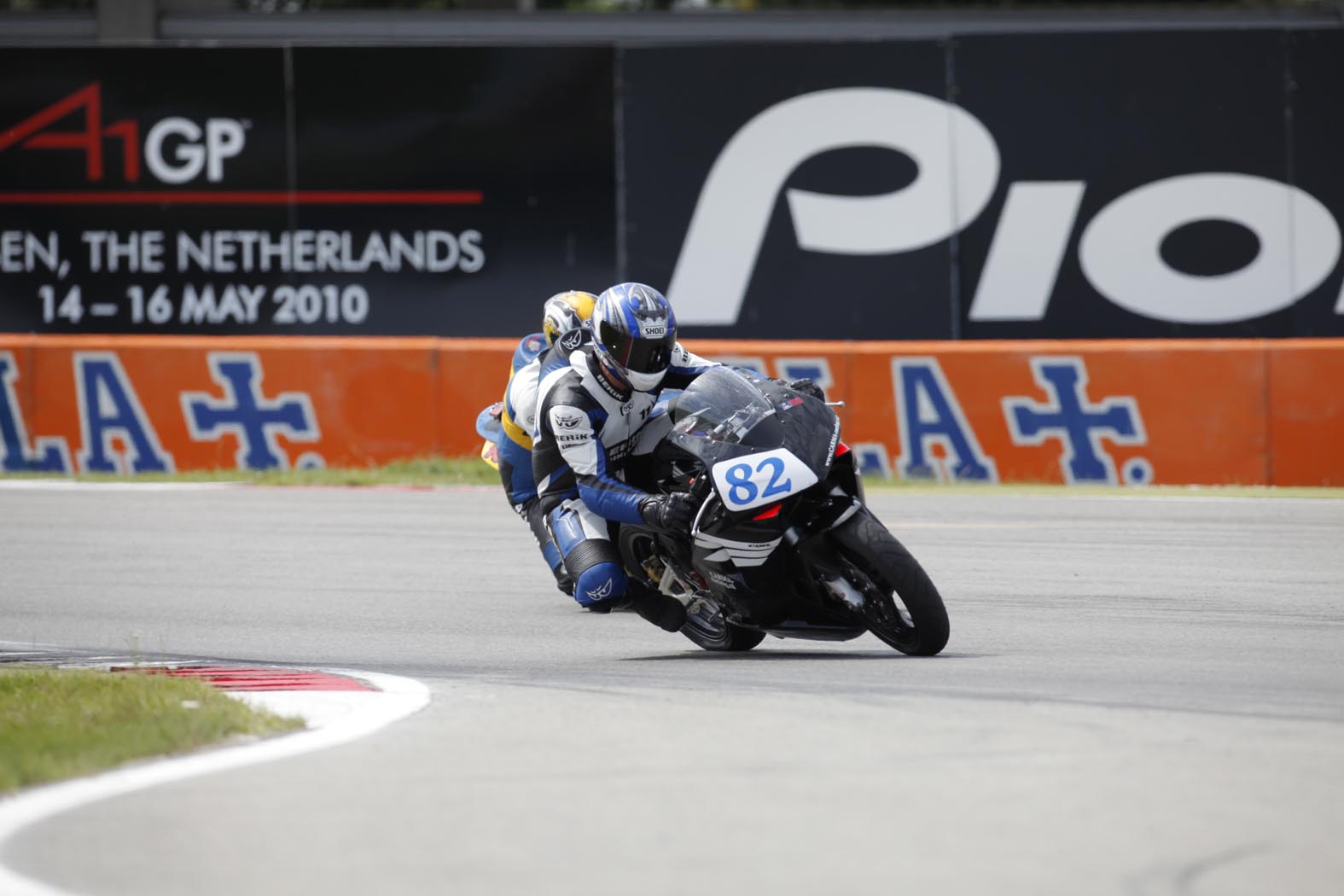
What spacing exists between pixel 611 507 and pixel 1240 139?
12.0 meters

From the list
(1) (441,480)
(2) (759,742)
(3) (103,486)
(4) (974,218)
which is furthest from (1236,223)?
(2) (759,742)

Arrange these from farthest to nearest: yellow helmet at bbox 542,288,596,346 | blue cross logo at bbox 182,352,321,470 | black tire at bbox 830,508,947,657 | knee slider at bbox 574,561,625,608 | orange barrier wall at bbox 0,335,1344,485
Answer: blue cross logo at bbox 182,352,321,470
orange barrier wall at bbox 0,335,1344,485
yellow helmet at bbox 542,288,596,346
knee slider at bbox 574,561,625,608
black tire at bbox 830,508,947,657

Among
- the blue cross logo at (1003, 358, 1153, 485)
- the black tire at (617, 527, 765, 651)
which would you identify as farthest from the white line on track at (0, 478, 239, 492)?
the black tire at (617, 527, 765, 651)

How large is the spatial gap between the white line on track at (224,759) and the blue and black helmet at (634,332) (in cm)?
173

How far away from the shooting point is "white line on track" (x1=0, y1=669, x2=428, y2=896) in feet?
17.0

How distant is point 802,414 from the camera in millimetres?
7609

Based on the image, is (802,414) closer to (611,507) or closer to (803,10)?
(611,507)

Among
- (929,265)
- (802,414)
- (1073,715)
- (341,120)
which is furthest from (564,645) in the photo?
(341,120)

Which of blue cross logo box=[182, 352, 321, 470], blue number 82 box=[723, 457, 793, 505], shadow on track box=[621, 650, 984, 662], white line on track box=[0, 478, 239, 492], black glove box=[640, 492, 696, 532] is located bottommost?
white line on track box=[0, 478, 239, 492]

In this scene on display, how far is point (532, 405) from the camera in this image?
938 centimetres

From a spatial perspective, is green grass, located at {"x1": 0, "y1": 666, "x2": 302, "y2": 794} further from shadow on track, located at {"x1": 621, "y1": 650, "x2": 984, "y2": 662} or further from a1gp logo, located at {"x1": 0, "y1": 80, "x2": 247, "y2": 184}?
a1gp logo, located at {"x1": 0, "y1": 80, "x2": 247, "y2": 184}

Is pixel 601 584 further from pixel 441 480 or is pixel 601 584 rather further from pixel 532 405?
pixel 441 480

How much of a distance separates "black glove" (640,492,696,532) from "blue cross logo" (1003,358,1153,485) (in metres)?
8.04

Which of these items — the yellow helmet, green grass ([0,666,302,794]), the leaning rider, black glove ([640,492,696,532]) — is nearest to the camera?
green grass ([0,666,302,794])
